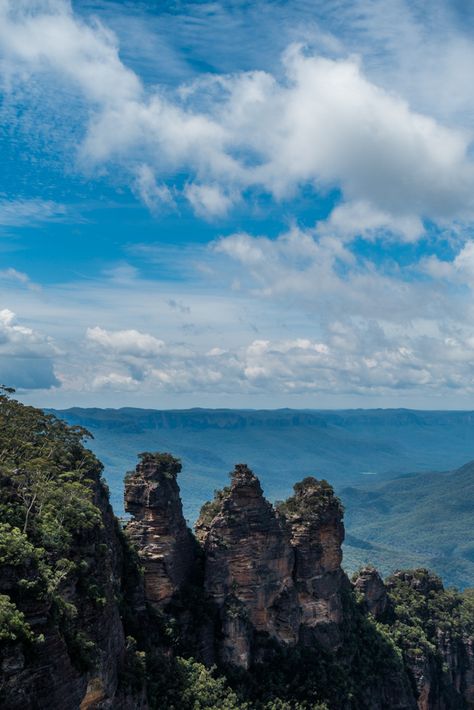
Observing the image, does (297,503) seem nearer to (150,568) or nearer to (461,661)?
(150,568)

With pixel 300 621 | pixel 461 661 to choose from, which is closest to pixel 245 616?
pixel 300 621

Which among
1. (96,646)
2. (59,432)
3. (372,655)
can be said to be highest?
(59,432)

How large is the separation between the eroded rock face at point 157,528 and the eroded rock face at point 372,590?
28286mm

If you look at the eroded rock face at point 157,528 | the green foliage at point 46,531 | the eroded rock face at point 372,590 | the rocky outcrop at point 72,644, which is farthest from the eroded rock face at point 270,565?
the rocky outcrop at point 72,644

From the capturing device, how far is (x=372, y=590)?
231 ft

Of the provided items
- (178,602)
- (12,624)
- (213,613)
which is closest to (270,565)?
(213,613)

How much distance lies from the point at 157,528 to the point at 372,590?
34.3m

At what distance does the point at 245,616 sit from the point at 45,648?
25.9 metres

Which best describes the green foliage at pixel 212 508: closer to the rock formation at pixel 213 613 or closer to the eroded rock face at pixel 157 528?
the rock formation at pixel 213 613

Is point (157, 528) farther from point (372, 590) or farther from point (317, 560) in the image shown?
point (372, 590)

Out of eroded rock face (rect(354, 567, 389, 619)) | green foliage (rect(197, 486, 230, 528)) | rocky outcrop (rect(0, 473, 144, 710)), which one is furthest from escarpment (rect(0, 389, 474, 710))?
green foliage (rect(197, 486, 230, 528))

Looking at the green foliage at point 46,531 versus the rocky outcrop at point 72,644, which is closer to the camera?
the rocky outcrop at point 72,644

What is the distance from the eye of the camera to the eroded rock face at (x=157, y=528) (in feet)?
153

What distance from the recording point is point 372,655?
198ft
